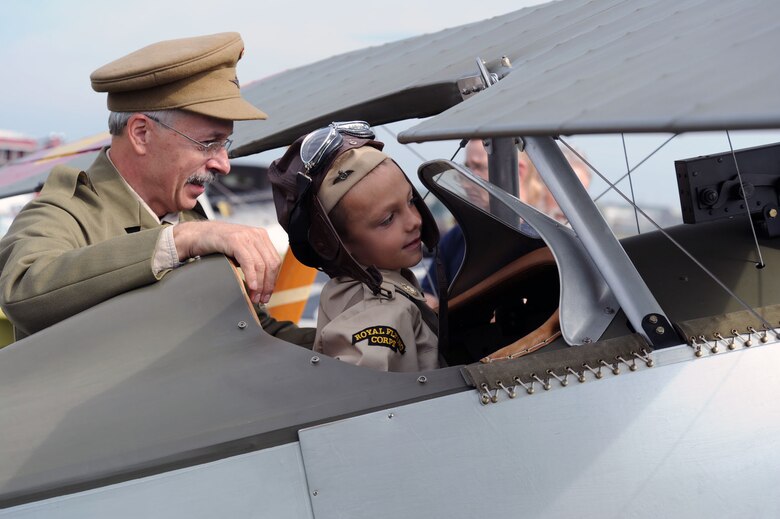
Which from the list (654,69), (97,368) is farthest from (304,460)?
(654,69)

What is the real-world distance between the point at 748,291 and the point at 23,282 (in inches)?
69.5

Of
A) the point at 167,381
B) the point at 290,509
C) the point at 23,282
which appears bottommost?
the point at 290,509

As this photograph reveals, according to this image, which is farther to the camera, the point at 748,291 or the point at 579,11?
the point at 579,11

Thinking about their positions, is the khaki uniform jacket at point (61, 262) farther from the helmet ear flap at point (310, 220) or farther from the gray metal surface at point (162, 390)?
the helmet ear flap at point (310, 220)

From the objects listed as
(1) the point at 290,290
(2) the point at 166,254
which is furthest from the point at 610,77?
(1) the point at 290,290

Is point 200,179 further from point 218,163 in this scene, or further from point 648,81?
point 648,81

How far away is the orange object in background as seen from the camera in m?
4.83

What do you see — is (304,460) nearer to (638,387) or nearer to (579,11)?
(638,387)

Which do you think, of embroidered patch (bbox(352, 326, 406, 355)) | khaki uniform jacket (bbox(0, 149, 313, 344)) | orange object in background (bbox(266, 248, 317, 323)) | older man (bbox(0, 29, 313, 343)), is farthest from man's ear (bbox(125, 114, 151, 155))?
orange object in background (bbox(266, 248, 317, 323))

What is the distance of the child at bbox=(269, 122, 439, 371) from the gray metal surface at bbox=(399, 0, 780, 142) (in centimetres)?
43

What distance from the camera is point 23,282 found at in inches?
83.2

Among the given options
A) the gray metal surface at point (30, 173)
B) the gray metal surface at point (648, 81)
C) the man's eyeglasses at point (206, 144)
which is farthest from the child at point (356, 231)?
the gray metal surface at point (30, 173)

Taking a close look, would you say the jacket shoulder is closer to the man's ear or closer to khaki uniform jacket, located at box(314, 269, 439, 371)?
the man's ear

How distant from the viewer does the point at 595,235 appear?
193 centimetres
